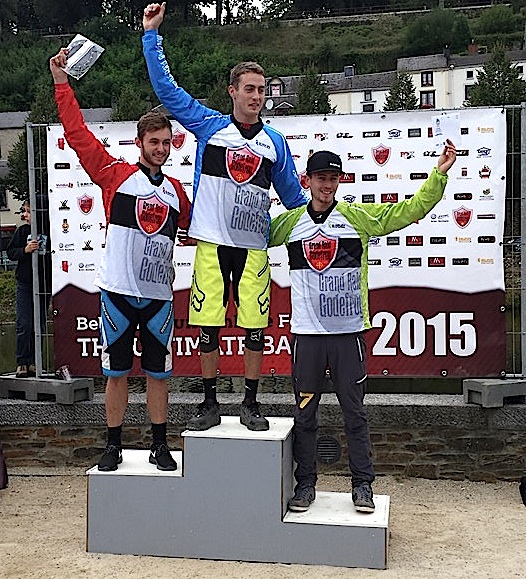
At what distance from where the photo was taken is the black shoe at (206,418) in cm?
477

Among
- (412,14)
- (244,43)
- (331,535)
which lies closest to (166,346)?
(331,535)

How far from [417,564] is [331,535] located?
0.46 m

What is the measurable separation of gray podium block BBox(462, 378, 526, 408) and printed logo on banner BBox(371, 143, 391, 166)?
1583 millimetres

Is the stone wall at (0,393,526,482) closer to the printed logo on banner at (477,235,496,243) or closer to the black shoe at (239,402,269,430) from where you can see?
the printed logo on banner at (477,235,496,243)

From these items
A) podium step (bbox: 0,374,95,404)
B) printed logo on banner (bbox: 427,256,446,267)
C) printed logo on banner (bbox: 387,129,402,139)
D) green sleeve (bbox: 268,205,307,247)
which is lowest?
podium step (bbox: 0,374,95,404)

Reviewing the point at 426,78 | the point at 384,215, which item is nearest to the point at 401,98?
the point at 426,78

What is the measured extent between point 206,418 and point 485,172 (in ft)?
8.89

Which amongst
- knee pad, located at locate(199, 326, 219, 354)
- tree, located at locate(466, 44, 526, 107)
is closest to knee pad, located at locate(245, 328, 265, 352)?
knee pad, located at locate(199, 326, 219, 354)

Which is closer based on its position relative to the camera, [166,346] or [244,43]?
[166,346]

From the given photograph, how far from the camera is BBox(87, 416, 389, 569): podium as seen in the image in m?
4.57

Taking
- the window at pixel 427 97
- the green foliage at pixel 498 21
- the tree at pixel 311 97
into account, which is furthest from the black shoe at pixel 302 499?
the green foliage at pixel 498 21

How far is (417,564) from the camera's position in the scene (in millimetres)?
4617

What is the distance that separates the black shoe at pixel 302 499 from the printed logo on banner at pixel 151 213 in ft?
5.02

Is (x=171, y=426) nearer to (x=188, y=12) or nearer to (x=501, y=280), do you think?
(x=501, y=280)
